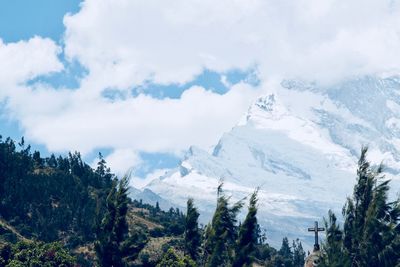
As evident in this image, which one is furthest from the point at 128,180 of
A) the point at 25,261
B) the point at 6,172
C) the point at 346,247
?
the point at 6,172

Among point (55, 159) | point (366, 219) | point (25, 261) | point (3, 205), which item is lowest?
point (25, 261)

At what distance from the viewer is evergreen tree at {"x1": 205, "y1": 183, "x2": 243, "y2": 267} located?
70.9 metres

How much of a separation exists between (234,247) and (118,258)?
1155 cm

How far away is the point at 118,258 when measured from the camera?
237 feet

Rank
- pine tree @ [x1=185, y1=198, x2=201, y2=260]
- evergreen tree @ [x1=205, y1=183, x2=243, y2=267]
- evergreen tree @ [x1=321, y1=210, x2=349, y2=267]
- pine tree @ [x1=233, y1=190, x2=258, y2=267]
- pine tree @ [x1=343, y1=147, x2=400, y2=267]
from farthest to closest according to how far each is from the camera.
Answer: pine tree @ [x1=185, y1=198, x2=201, y2=260]
evergreen tree @ [x1=205, y1=183, x2=243, y2=267]
pine tree @ [x1=233, y1=190, x2=258, y2=267]
pine tree @ [x1=343, y1=147, x2=400, y2=267]
evergreen tree @ [x1=321, y1=210, x2=349, y2=267]

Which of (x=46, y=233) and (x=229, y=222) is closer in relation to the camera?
(x=229, y=222)

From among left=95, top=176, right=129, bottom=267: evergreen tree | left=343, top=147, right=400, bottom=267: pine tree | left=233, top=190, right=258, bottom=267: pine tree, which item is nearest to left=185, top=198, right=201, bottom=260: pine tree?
left=95, top=176, right=129, bottom=267: evergreen tree

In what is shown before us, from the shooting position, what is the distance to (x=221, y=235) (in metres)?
71.9

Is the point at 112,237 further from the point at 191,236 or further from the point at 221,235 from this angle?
the point at 191,236

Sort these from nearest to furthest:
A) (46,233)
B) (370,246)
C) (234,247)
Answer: (370,246), (234,247), (46,233)

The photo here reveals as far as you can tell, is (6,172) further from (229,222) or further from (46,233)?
(229,222)

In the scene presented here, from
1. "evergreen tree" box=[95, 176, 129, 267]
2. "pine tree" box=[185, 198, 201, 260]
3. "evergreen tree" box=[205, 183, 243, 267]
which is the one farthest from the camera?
"pine tree" box=[185, 198, 201, 260]

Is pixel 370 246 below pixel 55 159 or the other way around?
below

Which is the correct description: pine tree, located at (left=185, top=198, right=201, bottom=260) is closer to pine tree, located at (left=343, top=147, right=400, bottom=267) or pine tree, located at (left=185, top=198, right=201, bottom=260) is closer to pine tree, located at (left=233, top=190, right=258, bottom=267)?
pine tree, located at (left=233, top=190, right=258, bottom=267)
